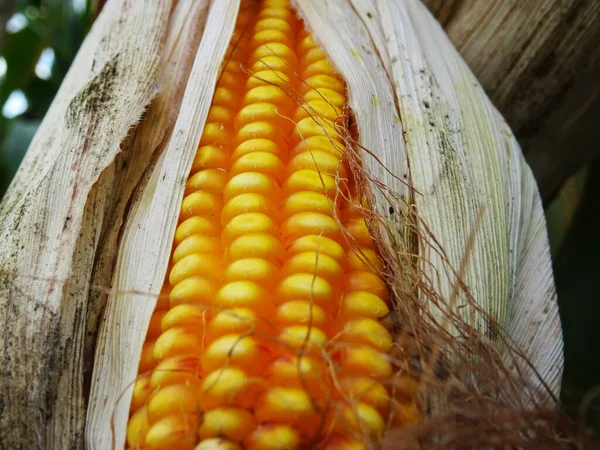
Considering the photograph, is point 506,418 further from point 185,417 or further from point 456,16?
point 456,16

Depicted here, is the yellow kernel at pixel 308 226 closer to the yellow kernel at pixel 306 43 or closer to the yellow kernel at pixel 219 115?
the yellow kernel at pixel 219 115

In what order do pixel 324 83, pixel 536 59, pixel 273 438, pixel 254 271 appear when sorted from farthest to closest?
pixel 536 59 < pixel 324 83 < pixel 254 271 < pixel 273 438

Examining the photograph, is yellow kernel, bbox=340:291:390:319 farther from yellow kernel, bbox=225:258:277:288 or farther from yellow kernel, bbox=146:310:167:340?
yellow kernel, bbox=146:310:167:340

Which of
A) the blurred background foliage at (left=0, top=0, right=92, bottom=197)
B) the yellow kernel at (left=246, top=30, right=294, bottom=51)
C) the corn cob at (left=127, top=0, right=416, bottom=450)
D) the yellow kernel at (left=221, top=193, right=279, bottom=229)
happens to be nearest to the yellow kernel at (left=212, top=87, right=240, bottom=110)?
the corn cob at (left=127, top=0, right=416, bottom=450)

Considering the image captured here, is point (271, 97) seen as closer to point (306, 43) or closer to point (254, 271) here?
point (306, 43)

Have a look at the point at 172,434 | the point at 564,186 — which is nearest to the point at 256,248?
the point at 172,434

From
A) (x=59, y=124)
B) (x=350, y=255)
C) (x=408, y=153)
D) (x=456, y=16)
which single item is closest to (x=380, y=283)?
(x=350, y=255)
